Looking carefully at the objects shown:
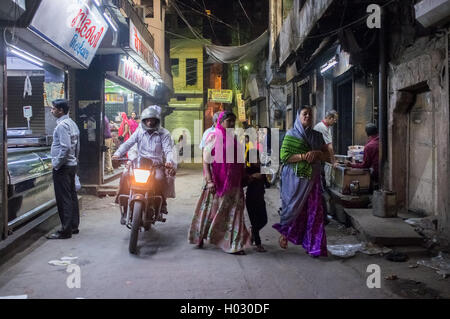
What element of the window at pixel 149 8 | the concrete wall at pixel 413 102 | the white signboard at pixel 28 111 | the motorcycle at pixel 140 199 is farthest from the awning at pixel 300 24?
the window at pixel 149 8

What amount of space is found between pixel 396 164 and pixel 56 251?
6169 millimetres

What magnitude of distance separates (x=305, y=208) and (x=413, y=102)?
3.48m

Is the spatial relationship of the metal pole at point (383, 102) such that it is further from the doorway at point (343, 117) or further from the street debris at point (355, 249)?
the doorway at point (343, 117)

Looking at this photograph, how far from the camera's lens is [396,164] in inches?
290

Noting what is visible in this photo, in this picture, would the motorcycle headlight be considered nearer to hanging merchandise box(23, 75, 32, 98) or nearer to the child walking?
the child walking

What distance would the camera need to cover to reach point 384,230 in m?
5.94

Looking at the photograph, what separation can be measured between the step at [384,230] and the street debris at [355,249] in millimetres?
149

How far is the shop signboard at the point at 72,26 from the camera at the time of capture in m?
5.91

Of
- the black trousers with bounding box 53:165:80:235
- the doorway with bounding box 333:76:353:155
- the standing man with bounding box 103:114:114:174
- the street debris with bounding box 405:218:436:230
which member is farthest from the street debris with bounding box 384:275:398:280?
the standing man with bounding box 103:114:114:174

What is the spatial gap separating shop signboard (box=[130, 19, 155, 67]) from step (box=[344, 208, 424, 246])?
707cm

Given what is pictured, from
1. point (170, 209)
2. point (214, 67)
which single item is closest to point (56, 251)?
point (170, 209)

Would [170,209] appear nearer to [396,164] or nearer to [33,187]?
[33,187]

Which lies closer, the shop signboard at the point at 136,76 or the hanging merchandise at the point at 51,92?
the hanging merchandise at the point at 51,92

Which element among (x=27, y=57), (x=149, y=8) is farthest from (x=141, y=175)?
(x=149, y=8)
